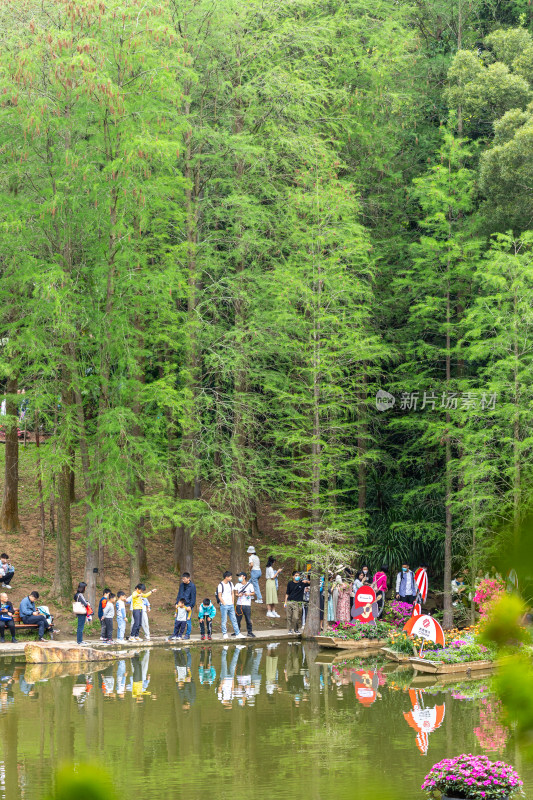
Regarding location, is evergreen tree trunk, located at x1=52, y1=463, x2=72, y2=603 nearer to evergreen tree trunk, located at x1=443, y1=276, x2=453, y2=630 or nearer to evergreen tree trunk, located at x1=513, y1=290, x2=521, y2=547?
evergreen tree trunk, located at x1=443, y1=276, x2=453, y2=630

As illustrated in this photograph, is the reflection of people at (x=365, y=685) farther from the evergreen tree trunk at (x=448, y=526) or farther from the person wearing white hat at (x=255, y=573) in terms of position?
the person wearing white hat at (x=255, y=573)

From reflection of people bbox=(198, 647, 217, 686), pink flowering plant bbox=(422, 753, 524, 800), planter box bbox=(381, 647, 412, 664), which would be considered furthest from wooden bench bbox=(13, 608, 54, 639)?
pink flowering plant bbox=(422, 753, 524, 800)

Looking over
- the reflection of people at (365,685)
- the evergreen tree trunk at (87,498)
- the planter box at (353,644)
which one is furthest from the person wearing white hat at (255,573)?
the reflection of people at (365,685)

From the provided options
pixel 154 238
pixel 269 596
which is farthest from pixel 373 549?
pixel 154 238

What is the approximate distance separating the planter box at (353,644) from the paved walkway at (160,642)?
2.09m

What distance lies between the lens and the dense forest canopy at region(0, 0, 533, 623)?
2705 cm

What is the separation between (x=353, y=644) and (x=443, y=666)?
4.50 metres

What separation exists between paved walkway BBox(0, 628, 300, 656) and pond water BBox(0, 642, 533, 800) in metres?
1.41

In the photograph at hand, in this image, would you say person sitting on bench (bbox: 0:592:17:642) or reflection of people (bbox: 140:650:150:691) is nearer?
reflection of people (bbox: 140:650:150:691)

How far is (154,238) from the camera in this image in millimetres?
30797

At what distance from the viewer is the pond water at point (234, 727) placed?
12281mm
